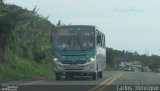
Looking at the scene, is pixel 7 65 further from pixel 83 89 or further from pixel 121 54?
pixel 121 54

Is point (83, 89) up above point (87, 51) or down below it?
below

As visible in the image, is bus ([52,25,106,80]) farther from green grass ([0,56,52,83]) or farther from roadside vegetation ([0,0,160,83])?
green grass ([0,56,52,83])

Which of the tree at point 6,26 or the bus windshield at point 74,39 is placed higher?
the tree at point 6,26

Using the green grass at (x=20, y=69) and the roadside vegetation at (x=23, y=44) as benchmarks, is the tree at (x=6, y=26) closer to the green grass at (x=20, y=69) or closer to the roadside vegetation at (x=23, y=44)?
the roadside vegetation at (x=23, y=44)

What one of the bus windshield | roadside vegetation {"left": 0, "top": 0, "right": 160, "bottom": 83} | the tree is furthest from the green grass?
the bus windshield

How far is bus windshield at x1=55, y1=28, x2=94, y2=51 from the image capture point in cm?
3466

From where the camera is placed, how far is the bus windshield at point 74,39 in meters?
34.7

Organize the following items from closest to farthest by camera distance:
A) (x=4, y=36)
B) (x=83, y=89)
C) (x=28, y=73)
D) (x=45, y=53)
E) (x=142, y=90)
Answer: (x=142, y=90), (x=83, y=89), (x=4, y=36), (x=28, y=73), (x=45, y=53)

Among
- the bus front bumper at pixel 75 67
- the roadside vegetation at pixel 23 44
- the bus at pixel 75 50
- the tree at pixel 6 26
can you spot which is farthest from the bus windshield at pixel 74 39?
the tree at pixel 6 26

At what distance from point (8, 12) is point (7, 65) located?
4227mm

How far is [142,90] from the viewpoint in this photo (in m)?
22.9

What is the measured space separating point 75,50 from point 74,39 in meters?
0.79

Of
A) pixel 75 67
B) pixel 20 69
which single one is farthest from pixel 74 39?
pixel 20 69

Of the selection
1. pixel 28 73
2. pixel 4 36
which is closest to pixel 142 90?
pixel 4 36
